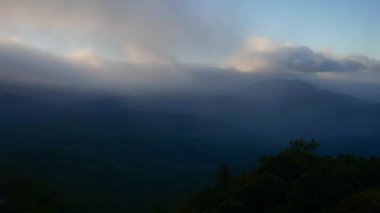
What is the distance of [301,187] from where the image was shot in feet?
131

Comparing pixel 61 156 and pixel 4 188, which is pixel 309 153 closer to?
pixel 4 188

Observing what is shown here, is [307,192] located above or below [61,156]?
above

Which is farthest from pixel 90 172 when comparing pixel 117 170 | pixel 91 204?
pixel 91 204

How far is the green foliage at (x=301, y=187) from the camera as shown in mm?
39000

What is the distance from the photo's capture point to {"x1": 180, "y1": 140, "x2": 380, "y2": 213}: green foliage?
39000 millimetres

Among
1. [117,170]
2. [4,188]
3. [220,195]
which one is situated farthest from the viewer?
[117,170]

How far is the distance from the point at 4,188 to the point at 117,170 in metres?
96.7

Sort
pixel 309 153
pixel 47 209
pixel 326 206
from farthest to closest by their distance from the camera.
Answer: pixel 47 209
pixel 309 153
pixel 326 206

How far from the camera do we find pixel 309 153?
53.8 m

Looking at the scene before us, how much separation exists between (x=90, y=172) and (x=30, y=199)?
289ft

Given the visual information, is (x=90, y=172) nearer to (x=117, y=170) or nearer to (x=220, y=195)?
(x=117, y=170)

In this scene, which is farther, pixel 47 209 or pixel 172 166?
pixel 172 166

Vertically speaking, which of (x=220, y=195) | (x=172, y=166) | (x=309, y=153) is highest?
(x=309, y=153)

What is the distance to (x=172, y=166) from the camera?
7795 inches
